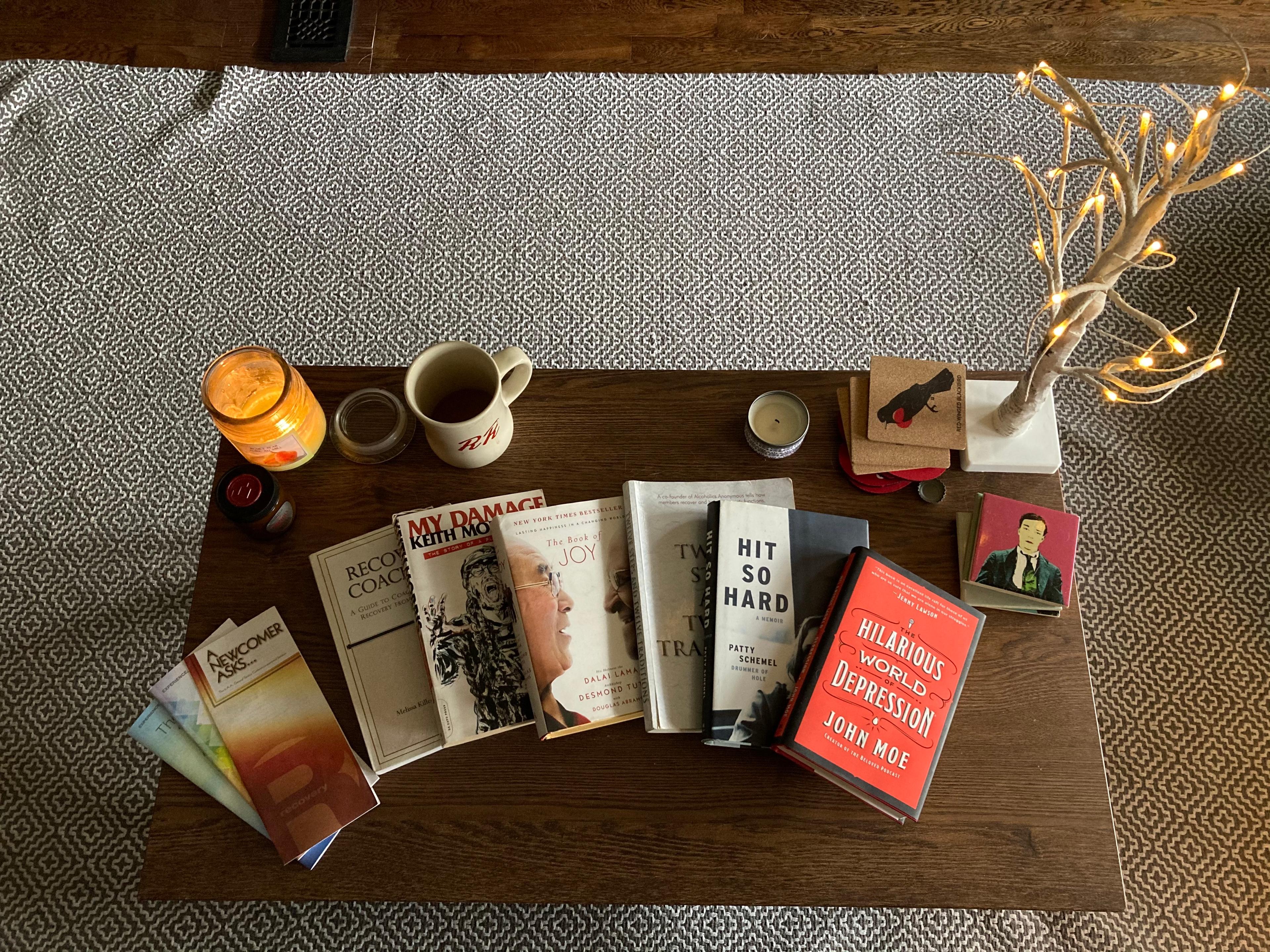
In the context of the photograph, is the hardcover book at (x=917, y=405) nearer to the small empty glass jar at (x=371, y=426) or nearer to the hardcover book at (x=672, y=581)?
the hardcover book at (x=672, y=581)

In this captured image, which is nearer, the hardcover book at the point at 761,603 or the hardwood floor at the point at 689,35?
the hardcover book at the point at 761,603

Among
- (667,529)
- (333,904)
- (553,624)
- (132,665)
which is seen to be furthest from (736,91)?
(333,904)

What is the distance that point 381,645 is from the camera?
822mm

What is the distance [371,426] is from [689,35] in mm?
1290

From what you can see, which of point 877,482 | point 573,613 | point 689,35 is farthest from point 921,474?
point 689,35

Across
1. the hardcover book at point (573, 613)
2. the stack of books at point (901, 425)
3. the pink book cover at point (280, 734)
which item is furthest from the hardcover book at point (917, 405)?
the pink book cover at point (280, 734)

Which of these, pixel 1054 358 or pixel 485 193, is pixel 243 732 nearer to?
pixel 1054 358

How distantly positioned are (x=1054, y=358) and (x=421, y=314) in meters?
1.08

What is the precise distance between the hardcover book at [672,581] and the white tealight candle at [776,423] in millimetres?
39

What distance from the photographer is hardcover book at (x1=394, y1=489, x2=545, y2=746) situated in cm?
79

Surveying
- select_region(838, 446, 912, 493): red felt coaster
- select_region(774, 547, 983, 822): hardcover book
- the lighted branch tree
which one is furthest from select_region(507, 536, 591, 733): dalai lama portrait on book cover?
the lighted branch tree

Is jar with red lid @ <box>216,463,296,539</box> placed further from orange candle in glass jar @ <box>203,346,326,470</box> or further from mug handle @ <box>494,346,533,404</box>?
mug handle @ <box>494,346,533,404</box>

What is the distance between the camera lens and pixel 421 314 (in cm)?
149

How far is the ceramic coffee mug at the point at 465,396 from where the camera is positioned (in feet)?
2.63
